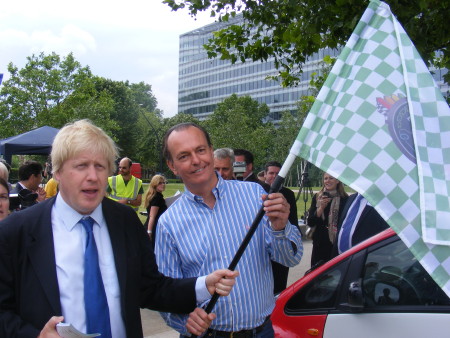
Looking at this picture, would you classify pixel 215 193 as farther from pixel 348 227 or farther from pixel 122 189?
pixel 122 189

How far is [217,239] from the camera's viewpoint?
2.42 m

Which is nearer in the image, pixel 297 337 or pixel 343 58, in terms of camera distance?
pixel 343 58

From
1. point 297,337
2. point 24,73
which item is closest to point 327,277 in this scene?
point 297,337

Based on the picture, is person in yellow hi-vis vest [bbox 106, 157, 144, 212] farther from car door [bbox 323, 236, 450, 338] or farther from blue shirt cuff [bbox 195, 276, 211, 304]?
blue shirt cuff [bbox 195, 276, 211, 304]

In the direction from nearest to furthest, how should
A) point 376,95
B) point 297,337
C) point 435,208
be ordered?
point 435,208, point 376,95, point 297,337

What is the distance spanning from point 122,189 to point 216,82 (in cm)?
9195

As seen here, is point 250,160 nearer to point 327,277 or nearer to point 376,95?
point 327,277

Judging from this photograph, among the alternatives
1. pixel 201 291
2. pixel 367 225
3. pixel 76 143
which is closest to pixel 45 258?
pixel 76 143

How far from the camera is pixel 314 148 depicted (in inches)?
75.9

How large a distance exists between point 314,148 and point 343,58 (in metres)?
0.38

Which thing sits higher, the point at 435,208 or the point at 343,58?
the point at 343,58

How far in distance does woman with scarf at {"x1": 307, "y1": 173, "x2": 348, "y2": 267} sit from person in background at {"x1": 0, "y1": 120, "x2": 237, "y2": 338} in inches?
150

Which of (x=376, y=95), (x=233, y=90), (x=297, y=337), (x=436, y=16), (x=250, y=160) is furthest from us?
(x=233, y=90)

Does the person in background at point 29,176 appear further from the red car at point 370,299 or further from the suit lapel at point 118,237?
the suit lapel at point 118,237
